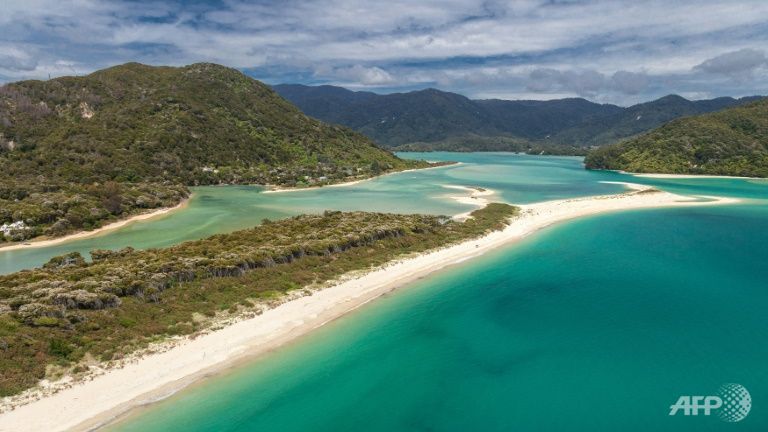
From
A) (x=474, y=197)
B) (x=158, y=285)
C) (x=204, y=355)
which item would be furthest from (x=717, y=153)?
(x=204, y=355)

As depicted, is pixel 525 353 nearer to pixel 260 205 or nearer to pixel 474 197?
pixel 260 205

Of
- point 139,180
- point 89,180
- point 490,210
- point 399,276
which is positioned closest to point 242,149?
point 139,180

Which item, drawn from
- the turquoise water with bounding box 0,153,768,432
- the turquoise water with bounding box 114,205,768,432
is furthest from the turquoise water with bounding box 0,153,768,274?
the turquoise water with bounding box 114,205,768,432

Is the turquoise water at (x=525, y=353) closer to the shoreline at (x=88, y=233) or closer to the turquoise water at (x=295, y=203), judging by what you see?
the shoreline at (x=88, y=233)

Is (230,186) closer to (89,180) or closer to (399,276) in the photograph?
(89,180)

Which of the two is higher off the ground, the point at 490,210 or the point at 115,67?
the point at 115,67

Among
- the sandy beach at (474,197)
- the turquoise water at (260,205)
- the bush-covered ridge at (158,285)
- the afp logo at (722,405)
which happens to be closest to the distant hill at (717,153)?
the turquoise water at (260,205)
